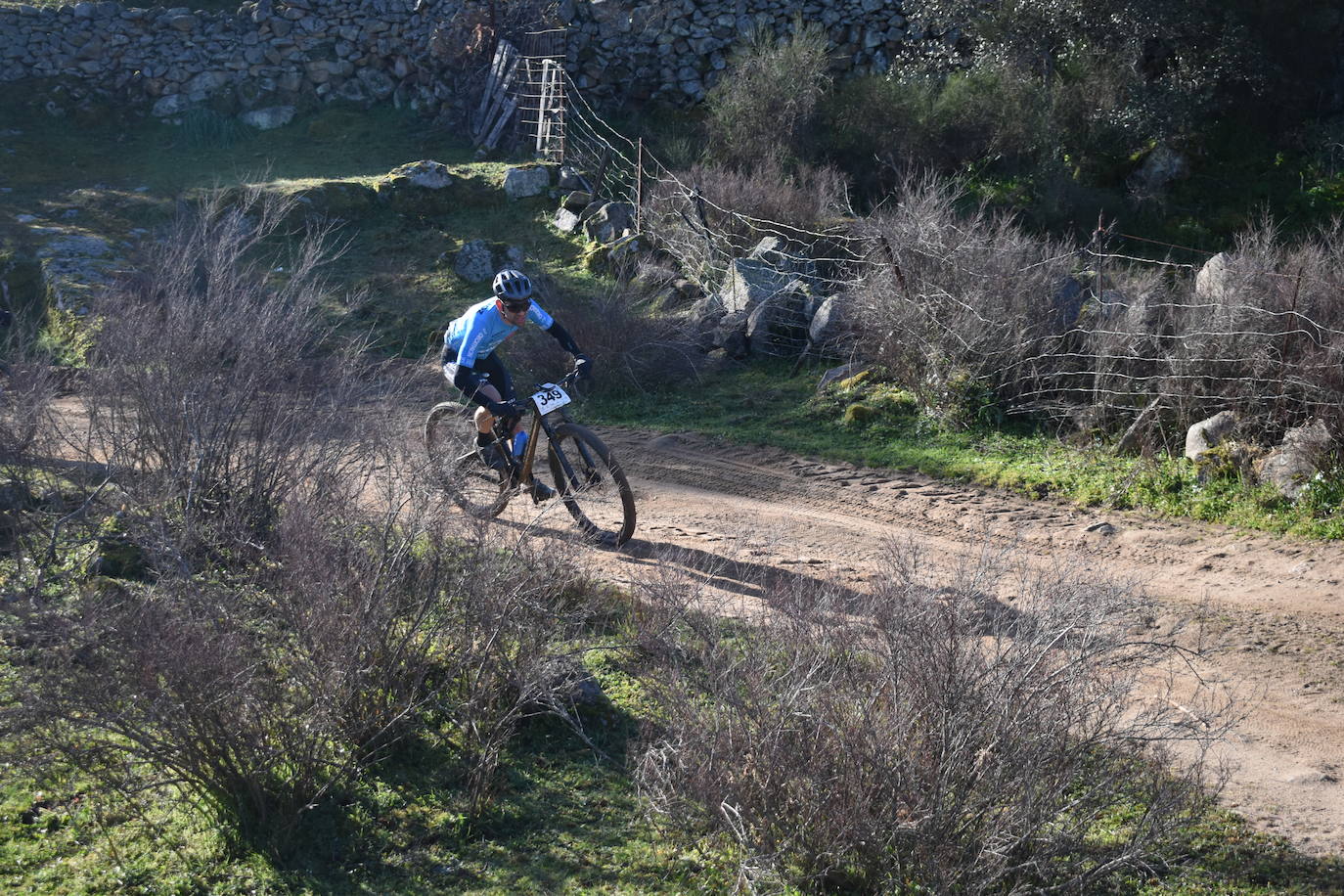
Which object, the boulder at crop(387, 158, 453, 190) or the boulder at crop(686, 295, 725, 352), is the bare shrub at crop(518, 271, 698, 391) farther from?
the boulder at crop(387, 158, 453, 190)

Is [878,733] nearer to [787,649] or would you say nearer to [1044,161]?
[787,649]

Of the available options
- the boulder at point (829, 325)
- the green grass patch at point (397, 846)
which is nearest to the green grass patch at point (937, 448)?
the boulder at point (829, 325)

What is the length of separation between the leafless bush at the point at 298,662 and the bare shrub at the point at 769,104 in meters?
13.1

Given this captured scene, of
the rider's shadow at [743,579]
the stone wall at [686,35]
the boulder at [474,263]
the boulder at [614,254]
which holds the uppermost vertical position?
the stone wall at [686,35]

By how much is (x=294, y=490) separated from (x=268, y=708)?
170 centimetres

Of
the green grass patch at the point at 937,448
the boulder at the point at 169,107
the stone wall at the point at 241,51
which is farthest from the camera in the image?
the stone wall at the point at 241,51

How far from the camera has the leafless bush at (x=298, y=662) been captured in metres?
3.84

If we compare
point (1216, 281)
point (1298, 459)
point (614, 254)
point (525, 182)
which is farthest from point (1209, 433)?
point (525, 182)

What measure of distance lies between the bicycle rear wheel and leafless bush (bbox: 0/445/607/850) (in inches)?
8.3

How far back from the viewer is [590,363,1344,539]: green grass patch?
25.8 feet

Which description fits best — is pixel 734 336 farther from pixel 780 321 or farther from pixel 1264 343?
pixel 1264 343

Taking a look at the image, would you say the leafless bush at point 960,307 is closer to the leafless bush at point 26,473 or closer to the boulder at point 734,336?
the boulder at point 734,336

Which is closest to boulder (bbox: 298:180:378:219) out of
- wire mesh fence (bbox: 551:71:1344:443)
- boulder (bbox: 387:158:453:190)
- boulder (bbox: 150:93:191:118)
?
boulder (bbox: 387:158:453:190)

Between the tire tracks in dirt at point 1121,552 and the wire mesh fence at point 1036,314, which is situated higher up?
the wire mesh fence at point 1036,314
